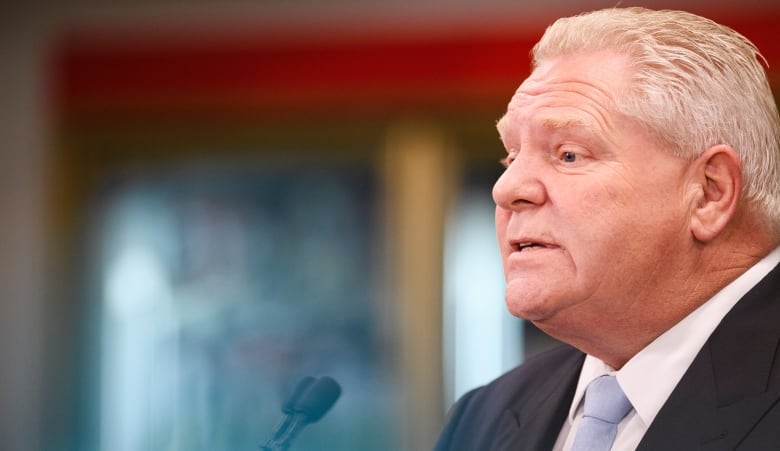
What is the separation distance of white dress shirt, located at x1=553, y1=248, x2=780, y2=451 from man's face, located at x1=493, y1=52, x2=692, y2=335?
0.15ft

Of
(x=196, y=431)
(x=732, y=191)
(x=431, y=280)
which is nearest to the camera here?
(x=732, y=191)

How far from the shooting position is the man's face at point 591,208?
1.28 metres

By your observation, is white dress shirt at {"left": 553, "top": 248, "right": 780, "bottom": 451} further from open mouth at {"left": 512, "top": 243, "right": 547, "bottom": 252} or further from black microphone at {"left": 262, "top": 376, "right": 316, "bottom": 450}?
black microphone at {"left": 262, "top": 376, "right": 316, "bottom": 450}

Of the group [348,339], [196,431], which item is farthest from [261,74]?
[196,431]

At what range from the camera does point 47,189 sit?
16.9ft

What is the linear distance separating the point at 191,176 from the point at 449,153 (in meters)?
1.24

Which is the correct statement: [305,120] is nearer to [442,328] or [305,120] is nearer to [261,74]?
[261,74]

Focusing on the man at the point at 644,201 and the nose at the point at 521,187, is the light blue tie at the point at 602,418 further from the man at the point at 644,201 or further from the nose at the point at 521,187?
the nose at the point at 521,187

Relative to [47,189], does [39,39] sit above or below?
above

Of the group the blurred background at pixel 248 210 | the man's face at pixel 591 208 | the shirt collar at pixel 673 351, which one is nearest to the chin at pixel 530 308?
the man's face at pixel 591 208

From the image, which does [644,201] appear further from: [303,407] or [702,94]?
[303,407]

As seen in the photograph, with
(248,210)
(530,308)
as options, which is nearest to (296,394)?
(530,308)

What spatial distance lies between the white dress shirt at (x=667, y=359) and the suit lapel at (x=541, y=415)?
0.12m

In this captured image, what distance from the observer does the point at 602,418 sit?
1.29 meters
